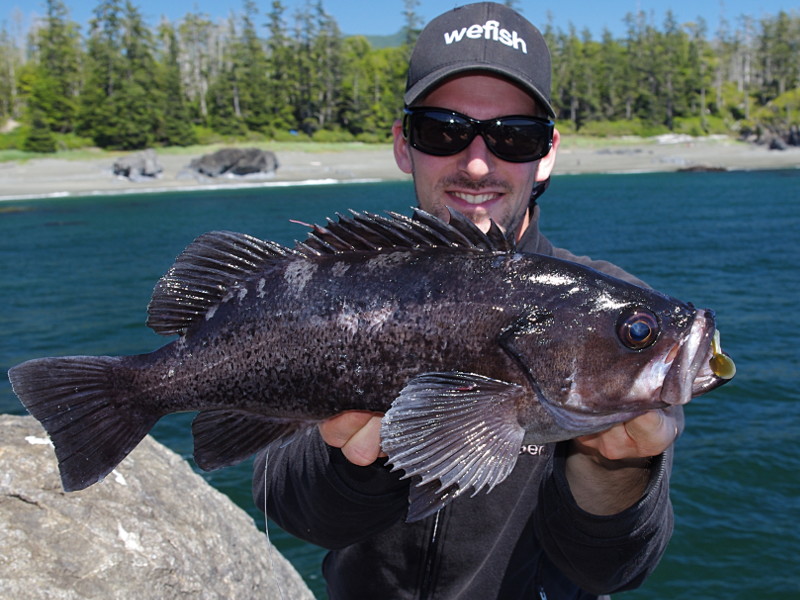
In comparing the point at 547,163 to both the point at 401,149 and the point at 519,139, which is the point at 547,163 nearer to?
the point at 519,139

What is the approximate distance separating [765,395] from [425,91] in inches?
446

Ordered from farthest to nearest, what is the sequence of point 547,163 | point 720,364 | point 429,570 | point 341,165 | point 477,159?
point 341,165 < point 547,163 < point 477,159 < point 429,570 < point 720,364

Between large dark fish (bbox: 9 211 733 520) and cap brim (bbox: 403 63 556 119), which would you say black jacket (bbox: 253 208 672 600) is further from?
cap brim (bbox: 403 63 556 119)

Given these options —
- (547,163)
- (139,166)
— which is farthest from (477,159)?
(139,166)

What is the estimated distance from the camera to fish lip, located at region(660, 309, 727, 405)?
2.54 meters

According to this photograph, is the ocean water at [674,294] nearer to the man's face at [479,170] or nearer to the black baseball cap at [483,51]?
the man's face at [479,170]

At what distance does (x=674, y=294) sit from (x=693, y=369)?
61.6ft

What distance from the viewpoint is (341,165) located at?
80.6 m

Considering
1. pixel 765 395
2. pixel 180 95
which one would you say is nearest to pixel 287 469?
pixel 765 395

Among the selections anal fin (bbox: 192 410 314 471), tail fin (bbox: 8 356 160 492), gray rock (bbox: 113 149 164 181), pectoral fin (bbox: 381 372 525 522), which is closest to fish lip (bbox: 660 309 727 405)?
pectoral fin (bbox: 381 372 525 522)

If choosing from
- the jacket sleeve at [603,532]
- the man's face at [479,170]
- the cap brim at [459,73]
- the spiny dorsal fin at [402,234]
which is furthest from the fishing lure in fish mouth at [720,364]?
the cap brim at [459,73]

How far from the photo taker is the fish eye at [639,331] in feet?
8.63

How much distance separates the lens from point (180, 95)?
89.6 m

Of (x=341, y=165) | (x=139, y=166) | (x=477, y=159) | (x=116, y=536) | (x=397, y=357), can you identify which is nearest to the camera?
(x=397, y=357)
